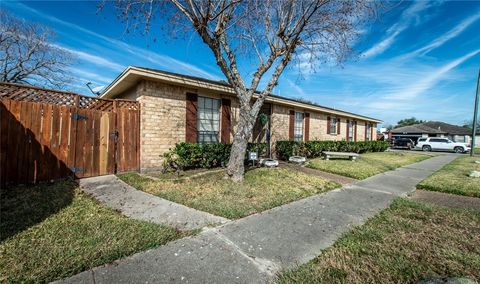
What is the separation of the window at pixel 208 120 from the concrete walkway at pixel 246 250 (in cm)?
516

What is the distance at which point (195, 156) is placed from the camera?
299 inches

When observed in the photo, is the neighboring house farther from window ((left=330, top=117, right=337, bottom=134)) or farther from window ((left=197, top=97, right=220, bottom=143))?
window ((left=197, top=97, right=220, bottom=143))

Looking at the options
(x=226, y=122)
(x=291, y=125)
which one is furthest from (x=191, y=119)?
(x=291, y=125)

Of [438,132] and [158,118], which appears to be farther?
[438,132]

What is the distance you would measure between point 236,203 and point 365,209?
265 cm

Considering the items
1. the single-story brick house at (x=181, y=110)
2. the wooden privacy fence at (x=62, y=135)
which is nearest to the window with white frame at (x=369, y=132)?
the single-story brick house at (x=181, y=110)

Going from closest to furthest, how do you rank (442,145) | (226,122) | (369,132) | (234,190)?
(234,190) → (226,122) → (369,132) → (442,145)

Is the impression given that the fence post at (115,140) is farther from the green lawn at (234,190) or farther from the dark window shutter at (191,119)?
the dark window shutter at (191,119)

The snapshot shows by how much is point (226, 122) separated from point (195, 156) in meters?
2.39

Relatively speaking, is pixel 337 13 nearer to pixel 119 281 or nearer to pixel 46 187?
pixel 119 281

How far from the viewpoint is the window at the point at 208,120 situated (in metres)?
8.70

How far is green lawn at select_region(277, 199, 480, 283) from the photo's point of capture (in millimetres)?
2273

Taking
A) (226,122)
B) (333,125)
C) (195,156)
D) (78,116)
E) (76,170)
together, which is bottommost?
(76,170)

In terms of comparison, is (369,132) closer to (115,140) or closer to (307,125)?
(307,125)
